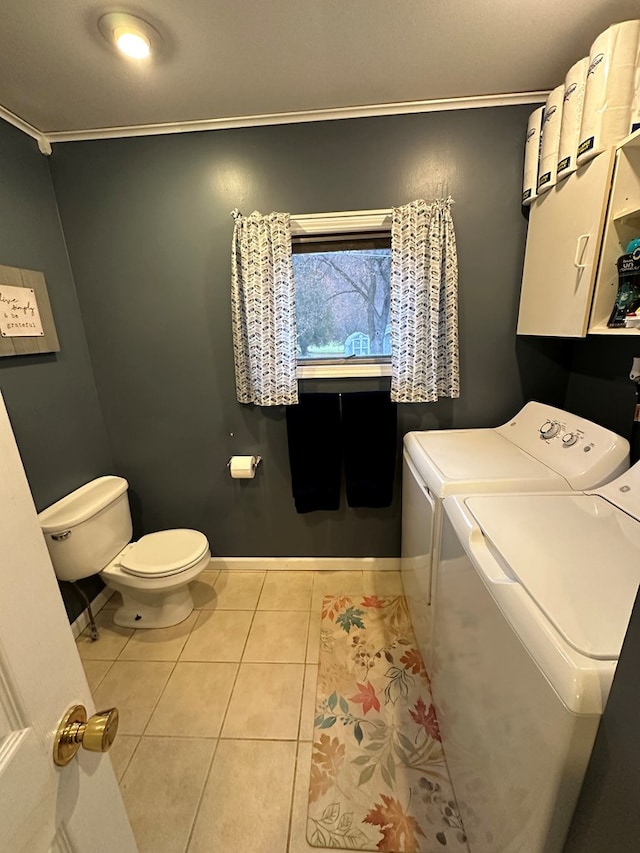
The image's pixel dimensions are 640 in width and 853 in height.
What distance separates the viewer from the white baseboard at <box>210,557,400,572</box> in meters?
2.20

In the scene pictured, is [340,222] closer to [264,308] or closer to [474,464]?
[264,308]

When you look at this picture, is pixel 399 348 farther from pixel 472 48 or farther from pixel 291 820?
pixel 291 820

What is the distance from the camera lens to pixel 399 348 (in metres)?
1.73

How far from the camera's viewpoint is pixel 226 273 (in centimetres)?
182

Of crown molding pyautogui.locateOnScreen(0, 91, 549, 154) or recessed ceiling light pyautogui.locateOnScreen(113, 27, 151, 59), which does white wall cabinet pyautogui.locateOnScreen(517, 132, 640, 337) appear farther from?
recessed ceiling light pyautogui.locateOnScreen(113, 27, 151, 59)

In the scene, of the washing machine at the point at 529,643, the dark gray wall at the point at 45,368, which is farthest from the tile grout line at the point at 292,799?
the dark gray wall at the point at 45,368

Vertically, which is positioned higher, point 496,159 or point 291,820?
point 496,159

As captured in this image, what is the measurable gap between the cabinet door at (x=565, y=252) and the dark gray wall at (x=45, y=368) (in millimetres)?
2248

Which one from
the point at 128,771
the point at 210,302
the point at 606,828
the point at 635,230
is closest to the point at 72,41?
the point at 210,302

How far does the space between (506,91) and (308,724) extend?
2720mm

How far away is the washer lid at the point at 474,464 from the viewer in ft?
4.11

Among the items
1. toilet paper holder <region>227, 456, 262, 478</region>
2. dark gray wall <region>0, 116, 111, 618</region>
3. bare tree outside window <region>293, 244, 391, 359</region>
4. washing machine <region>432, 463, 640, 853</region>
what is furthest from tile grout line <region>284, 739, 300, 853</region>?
bare tree outside window <region>293, 244, 391, 359</region>

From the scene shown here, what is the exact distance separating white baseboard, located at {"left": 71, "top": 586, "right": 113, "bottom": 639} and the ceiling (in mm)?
2324

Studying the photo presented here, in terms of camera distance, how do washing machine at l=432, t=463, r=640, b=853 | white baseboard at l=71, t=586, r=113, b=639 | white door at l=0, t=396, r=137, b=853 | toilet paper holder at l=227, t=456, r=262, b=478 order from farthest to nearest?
1. toilet paper holder at l=227, t=456, r=262, b=478
2. white baseboard at l=71, t=586, r=113, b=639
3. washing machine at l=432, t=463, r=640, b=853
4. white door at l=0, t=396, r=137, b=853
